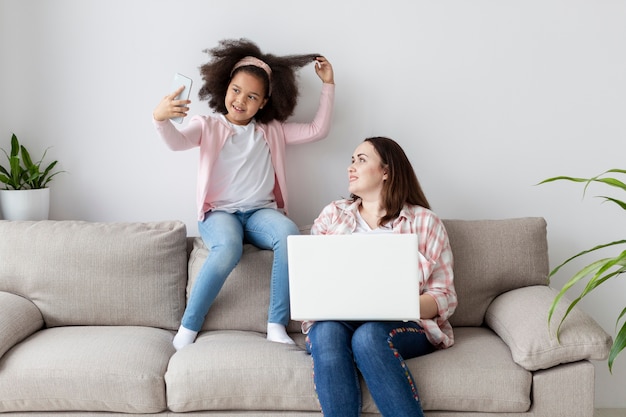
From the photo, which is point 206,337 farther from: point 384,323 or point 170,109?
point 170,109

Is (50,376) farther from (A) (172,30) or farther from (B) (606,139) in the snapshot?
(B) (606,139)

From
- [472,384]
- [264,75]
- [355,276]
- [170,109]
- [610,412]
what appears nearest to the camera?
[355,276]

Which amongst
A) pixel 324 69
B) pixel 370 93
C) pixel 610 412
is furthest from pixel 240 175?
pixel 610 412

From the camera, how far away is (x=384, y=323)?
225 cm

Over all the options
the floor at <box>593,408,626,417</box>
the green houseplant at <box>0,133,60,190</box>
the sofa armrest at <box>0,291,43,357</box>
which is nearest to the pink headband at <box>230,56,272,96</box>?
the green houseplant at <box>0,133,60,190</box>

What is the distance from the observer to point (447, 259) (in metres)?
2.50

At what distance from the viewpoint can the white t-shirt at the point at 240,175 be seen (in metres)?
2.82

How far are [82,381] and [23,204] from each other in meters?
0.94

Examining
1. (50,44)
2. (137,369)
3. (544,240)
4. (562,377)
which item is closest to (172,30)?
(50,44)

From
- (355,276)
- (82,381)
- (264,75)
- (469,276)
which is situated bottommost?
(82,381)

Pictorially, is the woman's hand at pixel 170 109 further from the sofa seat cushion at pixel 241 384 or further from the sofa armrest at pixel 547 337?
the sofa armrest at pixel 547 337

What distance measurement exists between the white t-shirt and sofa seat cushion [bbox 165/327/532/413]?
718 mm

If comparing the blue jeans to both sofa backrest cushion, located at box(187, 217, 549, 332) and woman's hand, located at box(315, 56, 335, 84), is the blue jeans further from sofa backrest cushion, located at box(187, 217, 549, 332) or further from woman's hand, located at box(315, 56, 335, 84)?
woman's hand, located at box(315, 56, 335, 84)

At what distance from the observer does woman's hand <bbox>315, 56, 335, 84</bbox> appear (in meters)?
2.84
